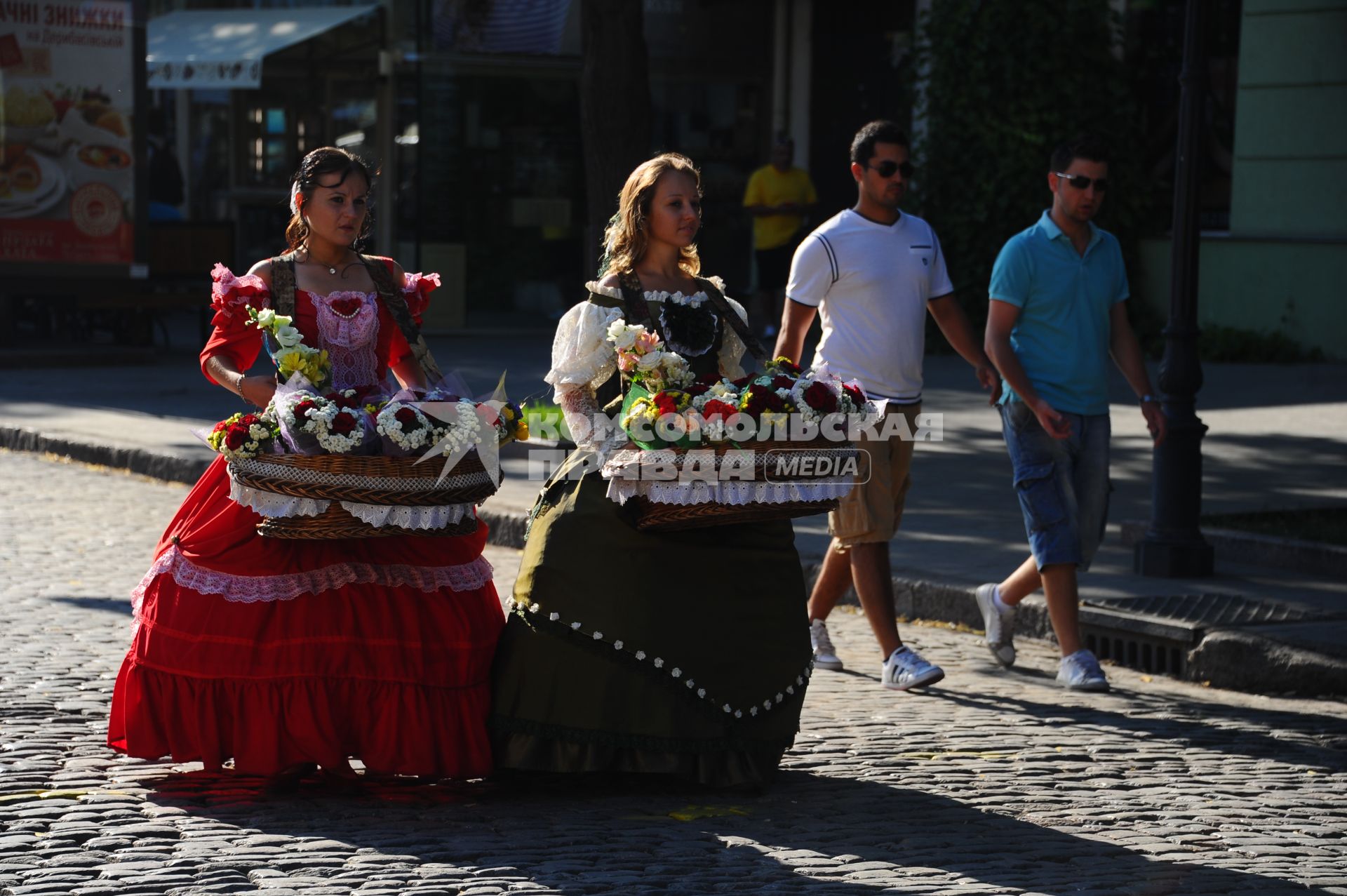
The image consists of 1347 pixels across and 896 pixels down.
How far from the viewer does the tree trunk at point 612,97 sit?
1191 centimetres

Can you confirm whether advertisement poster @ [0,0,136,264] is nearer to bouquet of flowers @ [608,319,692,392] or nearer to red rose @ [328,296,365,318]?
red rose @ [328,296,365,318]

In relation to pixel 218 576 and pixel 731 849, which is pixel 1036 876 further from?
pixel 218 576

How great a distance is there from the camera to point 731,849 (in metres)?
4.87

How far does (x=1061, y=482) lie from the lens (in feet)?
23.2

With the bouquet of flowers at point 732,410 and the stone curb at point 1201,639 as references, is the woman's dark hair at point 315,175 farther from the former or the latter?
the stone curb at point 1201,639

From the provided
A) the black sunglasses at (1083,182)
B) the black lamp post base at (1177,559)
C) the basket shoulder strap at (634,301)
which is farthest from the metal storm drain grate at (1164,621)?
the basket shoulder strap at (634,301)

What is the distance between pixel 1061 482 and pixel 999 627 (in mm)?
755

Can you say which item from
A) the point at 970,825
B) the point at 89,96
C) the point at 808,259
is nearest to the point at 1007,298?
the point at 808,259

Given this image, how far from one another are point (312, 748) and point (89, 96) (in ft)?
46.7

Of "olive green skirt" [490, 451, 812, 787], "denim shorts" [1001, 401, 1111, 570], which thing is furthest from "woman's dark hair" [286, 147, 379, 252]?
"denim shorts" [1001, 401, 1111, 570]

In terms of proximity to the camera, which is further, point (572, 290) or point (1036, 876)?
point (572, 290)

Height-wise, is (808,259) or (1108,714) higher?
(808,259)

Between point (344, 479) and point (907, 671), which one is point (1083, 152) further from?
point (344, 479)

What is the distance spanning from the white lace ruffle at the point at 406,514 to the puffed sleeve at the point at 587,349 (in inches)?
20.1
